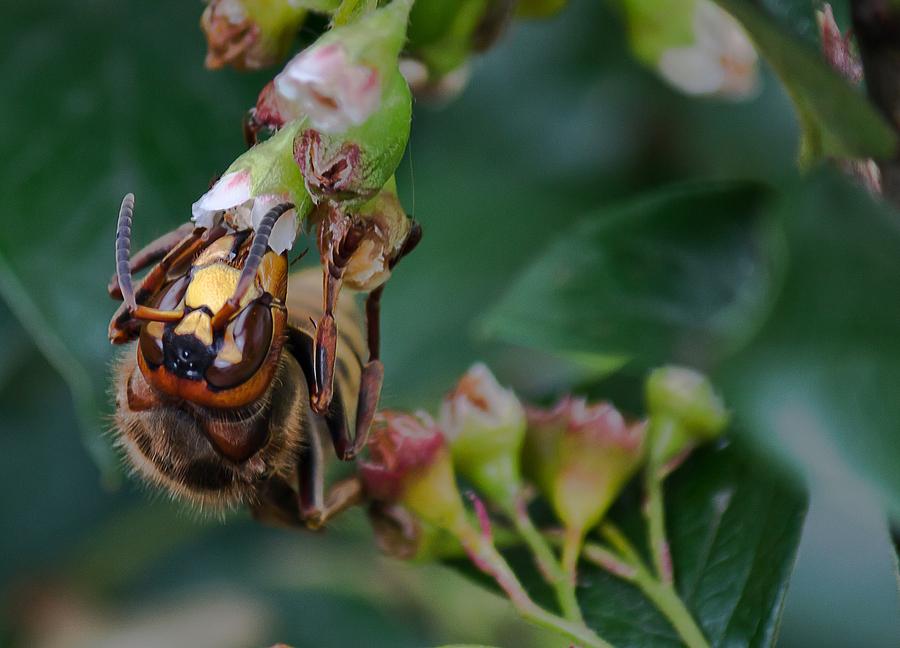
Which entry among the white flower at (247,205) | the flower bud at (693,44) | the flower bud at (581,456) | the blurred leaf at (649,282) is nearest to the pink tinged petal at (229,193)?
the white flower at (247,205)

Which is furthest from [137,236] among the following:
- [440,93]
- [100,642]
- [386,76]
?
[100,642]

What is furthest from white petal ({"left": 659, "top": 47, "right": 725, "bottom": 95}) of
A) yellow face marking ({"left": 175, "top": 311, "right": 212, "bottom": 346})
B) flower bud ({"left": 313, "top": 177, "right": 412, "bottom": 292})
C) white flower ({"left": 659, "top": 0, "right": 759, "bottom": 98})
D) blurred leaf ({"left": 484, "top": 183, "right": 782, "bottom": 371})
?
yellow face marking ({"left": 175, "top": 311, "right": 212, "bottom": 346})

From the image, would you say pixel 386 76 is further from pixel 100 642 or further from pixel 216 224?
pixel 100 642

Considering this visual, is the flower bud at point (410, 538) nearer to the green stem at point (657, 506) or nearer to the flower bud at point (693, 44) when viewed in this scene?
the green stem at point (657, 506)

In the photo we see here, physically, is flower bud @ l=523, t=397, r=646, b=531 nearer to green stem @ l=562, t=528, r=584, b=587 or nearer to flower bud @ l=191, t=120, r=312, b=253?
green stem @ l=562, t=528, r=584, b=587

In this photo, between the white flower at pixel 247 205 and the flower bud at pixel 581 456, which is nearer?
the white flower at pixel 247 205

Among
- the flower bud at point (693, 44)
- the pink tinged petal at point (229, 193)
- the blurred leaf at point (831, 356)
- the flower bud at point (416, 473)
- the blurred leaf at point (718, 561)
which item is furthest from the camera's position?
the flower bud at point (693, 44)

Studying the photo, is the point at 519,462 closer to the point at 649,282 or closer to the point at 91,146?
the point at 649,282
